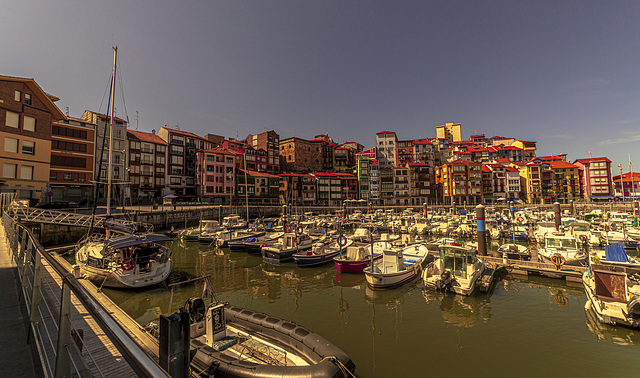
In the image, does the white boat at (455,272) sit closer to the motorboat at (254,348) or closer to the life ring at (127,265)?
the motorboat at (254,348)

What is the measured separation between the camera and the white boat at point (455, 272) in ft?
66.3

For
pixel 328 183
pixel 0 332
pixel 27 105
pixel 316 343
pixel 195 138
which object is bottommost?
pixel 316 343

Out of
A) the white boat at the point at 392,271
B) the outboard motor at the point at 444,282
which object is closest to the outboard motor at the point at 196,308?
the white boat at the point at 392,271

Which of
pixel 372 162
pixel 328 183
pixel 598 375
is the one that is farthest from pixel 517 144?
pixel 598 375

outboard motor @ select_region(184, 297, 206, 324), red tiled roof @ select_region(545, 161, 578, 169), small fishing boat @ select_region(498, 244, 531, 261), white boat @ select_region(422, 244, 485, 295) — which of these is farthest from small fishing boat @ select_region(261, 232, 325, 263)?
red tiled roof @ select_region(545, 161, 578, 169)

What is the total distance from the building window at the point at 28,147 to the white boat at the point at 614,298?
6526 cm

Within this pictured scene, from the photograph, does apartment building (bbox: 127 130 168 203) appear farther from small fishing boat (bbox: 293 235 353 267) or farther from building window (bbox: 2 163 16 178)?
small fishing boat (bbox: 293 235 353 267)


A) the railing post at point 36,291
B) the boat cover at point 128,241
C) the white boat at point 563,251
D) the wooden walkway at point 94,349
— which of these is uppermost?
the railing post at point 36,291

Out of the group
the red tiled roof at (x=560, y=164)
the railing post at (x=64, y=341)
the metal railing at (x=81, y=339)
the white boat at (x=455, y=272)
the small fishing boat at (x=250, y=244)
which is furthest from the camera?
the red tiled roof at (x=560, y=164)

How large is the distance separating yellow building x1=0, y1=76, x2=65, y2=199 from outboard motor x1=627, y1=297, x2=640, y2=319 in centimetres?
6362

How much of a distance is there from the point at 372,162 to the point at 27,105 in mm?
92412

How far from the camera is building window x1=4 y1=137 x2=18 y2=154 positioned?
126 ft

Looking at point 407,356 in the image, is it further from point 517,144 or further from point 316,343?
point 517,144

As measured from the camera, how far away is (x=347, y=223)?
6550cm
